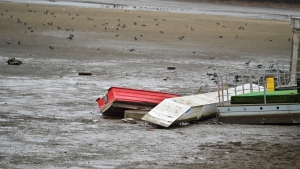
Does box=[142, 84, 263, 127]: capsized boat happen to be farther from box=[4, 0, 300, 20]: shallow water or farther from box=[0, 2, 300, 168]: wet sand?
box=[4, 0, 300, 20]: shallow water

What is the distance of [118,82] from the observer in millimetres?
22484

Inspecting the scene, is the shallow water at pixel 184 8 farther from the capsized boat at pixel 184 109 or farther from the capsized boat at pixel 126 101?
the capsized boat at pixel 184 109

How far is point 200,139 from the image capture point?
14.6 meters

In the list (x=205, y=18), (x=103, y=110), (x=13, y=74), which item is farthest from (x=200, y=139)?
(x=205, y=18)

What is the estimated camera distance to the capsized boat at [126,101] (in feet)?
56.4

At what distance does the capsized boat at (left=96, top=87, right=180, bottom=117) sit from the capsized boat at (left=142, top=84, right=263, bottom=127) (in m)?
0.77

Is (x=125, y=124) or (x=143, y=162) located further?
(x=125, y=124)

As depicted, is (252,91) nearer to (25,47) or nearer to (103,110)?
(103,110)

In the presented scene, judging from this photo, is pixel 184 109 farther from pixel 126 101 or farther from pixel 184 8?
pixel 184 8

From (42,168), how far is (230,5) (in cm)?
6255

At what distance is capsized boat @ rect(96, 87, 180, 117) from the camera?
17.2 metres

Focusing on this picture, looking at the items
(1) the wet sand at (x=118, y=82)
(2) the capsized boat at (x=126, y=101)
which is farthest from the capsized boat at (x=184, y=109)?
(2) the capsized boat at (x=126, y=101)

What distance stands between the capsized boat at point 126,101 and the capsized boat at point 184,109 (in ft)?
2.52

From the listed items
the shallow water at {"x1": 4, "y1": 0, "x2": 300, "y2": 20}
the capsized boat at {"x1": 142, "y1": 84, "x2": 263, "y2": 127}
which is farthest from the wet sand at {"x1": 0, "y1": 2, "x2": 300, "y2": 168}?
the shallow water at {"x1": 4, "y1": 0, "x2": 300, "y2": 20}
